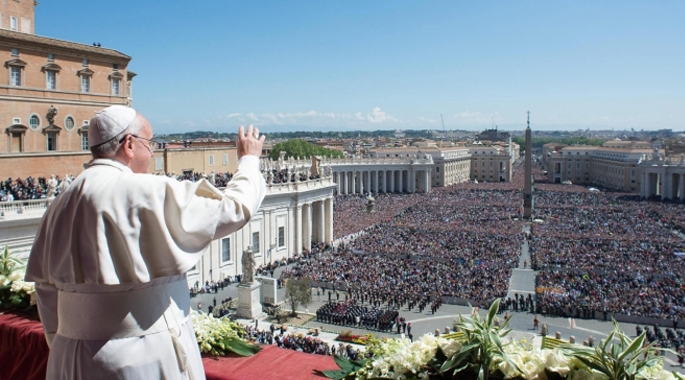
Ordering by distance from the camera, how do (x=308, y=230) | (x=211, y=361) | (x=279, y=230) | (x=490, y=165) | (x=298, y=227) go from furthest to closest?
(x=490, y=165) → (x=308, y=230) → (x=298, y=227) → (x=279, y=230) → (x=211, y=361)

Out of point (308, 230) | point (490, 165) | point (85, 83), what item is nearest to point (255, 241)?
point (308, 230)

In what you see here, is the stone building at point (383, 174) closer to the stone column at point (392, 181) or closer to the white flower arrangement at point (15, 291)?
the stone column at point (392, 181)

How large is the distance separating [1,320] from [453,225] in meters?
51.6

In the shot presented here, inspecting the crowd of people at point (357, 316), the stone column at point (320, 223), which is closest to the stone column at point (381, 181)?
the stone column at point (320, 223)

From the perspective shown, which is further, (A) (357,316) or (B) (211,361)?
(A) (357,316)

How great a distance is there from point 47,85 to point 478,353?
3303cm

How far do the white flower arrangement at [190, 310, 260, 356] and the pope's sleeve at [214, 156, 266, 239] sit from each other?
86.7 inches

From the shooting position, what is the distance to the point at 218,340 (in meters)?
5.09

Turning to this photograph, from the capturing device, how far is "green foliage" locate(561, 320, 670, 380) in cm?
335

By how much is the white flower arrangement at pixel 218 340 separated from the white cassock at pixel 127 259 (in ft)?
5.95

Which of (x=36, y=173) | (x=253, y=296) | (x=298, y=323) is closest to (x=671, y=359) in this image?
(x=298, y=323)

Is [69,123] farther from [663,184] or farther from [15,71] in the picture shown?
[663,184]

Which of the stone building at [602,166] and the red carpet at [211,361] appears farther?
the stone building at [602,166]

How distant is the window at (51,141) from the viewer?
31211mm
